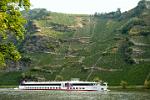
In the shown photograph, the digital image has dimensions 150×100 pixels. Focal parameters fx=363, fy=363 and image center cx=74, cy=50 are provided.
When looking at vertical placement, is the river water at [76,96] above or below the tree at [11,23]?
below

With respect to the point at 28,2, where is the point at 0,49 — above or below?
below

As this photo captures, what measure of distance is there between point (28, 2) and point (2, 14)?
4781mm

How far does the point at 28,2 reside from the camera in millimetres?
36656

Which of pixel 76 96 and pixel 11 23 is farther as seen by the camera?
pixel 76 96

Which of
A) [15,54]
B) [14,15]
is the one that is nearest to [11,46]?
[15,54]

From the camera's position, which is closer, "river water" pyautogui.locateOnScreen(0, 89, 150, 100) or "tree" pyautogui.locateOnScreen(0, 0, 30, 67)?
"tree" pyautogui.locateOnScreen(0, 0, 30, 67)

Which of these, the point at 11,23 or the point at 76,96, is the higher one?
the point at 11,23

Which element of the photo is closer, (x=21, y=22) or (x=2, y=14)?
(x=2, y=14)

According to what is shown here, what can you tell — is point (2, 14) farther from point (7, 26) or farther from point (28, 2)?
point (28, 2)

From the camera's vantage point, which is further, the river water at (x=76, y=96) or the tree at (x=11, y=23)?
the river water at (x=76, y=96)

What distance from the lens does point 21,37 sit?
119 ft

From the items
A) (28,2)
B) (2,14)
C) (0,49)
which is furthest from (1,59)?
(28,2)

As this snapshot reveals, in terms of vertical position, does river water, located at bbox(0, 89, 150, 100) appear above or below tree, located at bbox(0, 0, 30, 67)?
below

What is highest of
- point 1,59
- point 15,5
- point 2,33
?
point 15,5
